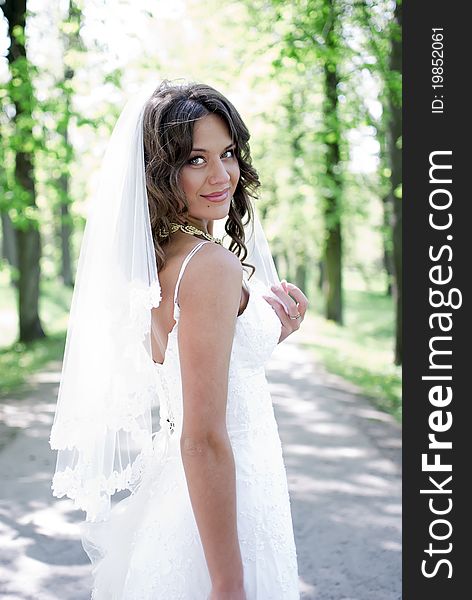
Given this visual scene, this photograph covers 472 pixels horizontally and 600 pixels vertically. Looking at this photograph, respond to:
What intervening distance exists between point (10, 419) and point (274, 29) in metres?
7.13

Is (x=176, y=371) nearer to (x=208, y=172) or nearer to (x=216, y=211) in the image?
(x=216, y=211)

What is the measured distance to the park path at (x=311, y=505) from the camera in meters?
4.50

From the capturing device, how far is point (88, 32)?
1097cm

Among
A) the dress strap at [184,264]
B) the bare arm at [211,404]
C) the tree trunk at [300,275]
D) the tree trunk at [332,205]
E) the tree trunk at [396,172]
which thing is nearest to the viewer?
the bare arm at [211,404]

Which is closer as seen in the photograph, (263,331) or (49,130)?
(263,331)

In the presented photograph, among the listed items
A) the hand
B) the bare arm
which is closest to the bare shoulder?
the bare arm

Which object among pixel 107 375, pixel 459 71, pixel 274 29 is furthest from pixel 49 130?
pixel 107 375

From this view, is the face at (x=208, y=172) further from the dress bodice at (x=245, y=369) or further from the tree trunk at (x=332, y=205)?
the tree trunk at (x=332, y=205)

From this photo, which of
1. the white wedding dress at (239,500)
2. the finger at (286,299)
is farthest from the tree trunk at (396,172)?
the white wedding dress at (239,500)

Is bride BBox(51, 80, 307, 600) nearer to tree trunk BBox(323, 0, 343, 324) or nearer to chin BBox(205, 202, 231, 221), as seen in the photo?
chin BBox(205, 202, 231, 221)

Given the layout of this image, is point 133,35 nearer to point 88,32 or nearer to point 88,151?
point 88,32

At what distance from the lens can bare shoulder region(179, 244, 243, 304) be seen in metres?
1.91

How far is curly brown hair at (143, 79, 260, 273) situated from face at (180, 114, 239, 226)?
0.07ft

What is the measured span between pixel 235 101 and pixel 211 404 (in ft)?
43.4
